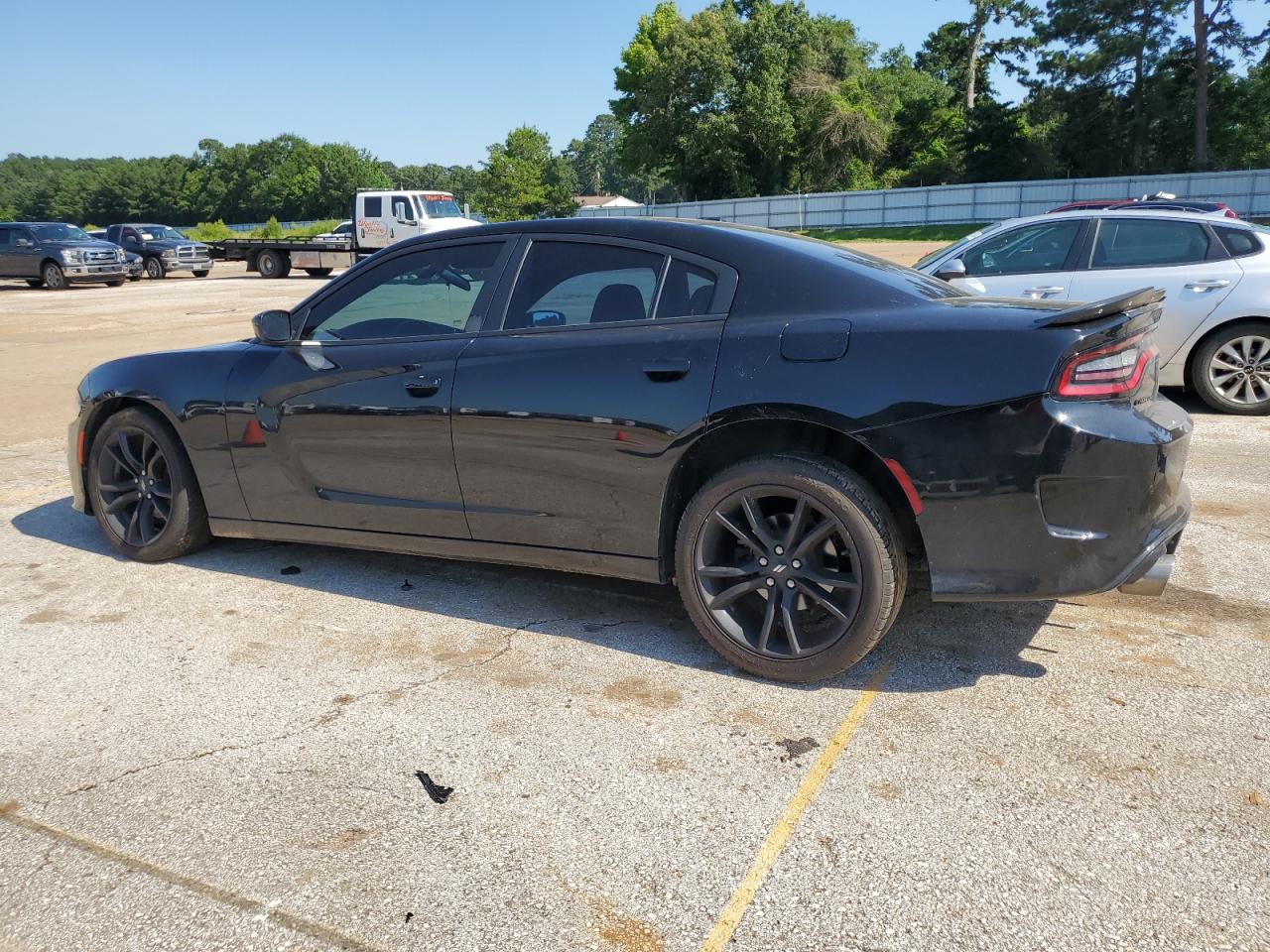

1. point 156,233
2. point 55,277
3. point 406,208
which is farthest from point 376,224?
point 156,233

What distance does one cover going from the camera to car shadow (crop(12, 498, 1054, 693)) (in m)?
3.54

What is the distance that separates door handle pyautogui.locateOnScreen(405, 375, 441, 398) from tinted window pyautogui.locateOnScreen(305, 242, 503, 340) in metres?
0.23

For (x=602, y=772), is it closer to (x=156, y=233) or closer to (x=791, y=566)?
(x=791, y=566)

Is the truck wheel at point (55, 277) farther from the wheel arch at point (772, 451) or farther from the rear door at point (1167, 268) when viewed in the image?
the wheel arch at point (772, 451)

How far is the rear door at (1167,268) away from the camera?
7.43m

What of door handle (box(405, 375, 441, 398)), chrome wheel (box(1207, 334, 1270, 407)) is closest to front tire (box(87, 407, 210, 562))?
door handle (box(405, 375, 441, 398))

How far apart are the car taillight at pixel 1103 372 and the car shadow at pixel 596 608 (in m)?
0.99

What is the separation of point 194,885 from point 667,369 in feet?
6.82

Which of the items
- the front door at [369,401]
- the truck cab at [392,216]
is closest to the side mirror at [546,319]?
the front door at [369,401]

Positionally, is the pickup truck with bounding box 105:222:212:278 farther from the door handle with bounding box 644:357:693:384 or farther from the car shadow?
the door handle with bounding box 644:357:693:384

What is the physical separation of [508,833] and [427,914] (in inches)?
13.7

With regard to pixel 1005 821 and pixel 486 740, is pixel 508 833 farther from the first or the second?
pixel 1005 821

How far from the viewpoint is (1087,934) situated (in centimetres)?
214

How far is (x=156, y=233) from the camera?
32250mm
